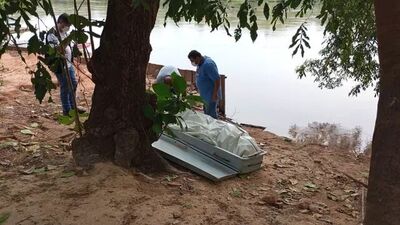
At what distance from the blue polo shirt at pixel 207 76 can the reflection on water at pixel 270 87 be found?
4.25 meters

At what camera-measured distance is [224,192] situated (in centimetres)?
416

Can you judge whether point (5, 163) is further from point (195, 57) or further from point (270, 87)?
point (270, 87)

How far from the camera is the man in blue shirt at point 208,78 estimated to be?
19.7ft

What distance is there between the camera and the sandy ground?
3336mm

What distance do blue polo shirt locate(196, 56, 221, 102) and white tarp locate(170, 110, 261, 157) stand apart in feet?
Result: 3.98

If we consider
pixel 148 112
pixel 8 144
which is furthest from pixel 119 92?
pixel 8 144

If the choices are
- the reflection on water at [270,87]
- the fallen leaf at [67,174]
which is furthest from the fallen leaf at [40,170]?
the reflection on water at [270,87]

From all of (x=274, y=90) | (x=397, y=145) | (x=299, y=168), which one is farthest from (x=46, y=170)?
(x=274, y=90)

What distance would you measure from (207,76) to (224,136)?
1.58m

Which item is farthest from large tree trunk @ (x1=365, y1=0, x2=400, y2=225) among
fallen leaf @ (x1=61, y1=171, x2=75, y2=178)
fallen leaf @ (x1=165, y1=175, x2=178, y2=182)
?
fallen leaf @ (x1=61, y1=171, x2=75, y2=178)

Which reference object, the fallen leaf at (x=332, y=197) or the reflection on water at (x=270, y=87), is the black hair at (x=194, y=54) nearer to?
the fallen leaf at (x=332, y=197)

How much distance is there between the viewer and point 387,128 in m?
1.75

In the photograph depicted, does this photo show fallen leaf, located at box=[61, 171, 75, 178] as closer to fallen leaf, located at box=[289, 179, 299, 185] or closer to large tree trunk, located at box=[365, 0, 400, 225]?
fallen leaf, located at box=[289, 179, 299, 185]

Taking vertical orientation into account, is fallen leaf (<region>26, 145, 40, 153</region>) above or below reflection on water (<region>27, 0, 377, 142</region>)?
above
